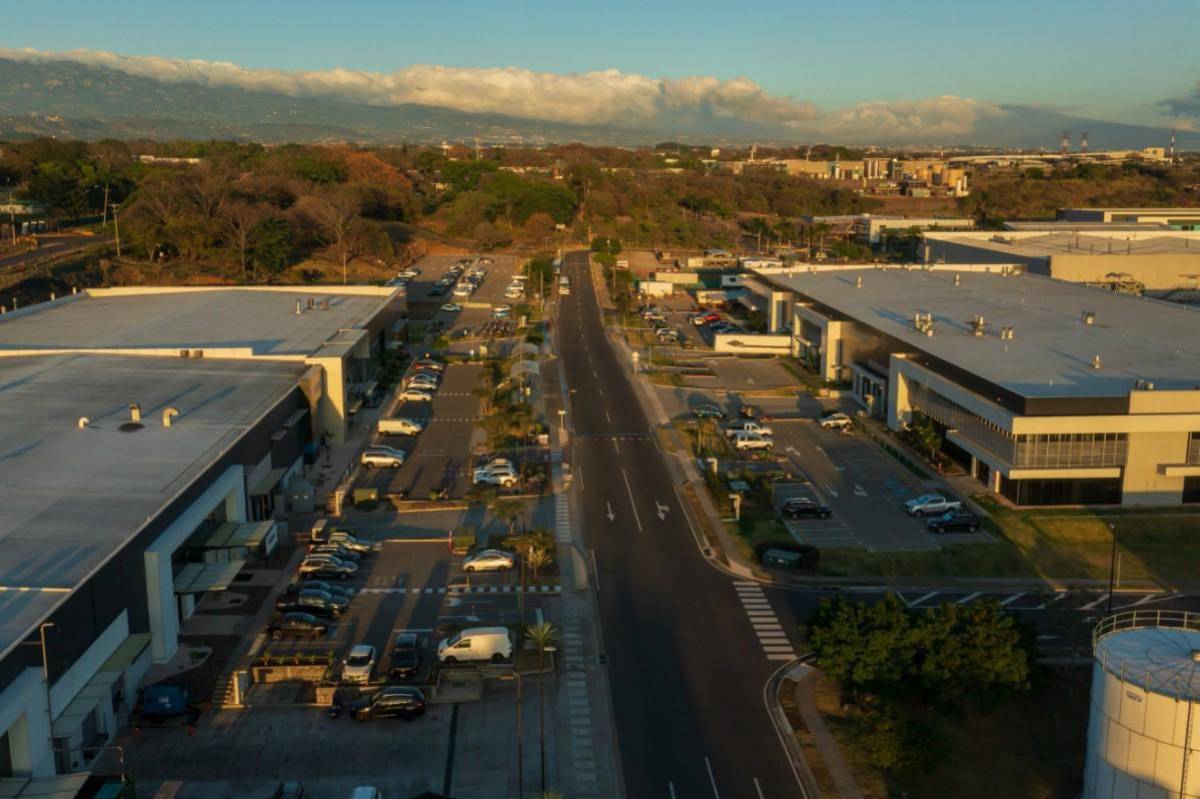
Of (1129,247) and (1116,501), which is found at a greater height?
(1129,247)

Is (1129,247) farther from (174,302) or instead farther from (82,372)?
(82,372)

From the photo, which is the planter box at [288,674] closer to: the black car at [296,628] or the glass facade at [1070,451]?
the black car at [296,628]

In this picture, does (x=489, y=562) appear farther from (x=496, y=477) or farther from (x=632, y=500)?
(x=496, y=477)

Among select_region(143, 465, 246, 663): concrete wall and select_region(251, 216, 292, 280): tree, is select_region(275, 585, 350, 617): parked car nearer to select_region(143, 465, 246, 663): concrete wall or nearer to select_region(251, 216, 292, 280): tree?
select_region(143, 465, 246, 663): concrete wall

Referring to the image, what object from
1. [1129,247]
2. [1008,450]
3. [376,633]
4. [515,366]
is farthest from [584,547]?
[1129,247]

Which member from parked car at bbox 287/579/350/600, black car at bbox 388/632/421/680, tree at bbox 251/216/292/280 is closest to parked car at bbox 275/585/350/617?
parked car at bbox 287/579/350/600

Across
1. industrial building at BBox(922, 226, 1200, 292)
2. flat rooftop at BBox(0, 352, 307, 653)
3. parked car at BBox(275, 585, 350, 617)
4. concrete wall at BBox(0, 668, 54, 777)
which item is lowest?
parked car at BBox(275, 585, 350, 617)
